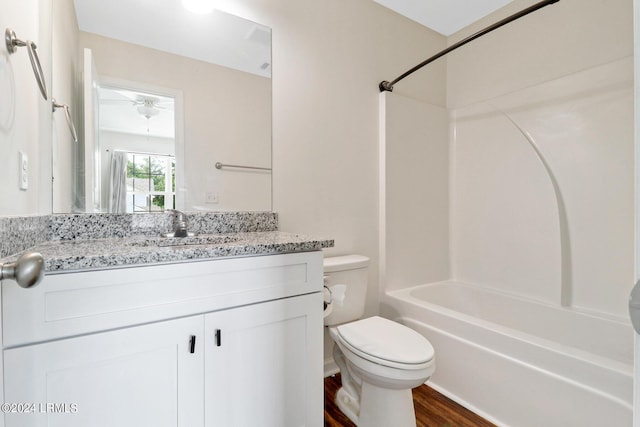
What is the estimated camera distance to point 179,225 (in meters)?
1.32

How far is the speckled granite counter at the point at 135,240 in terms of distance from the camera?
78 cm

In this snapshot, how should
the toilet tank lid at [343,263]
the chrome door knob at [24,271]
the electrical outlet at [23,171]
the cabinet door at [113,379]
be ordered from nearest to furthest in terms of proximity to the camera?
the chrome door knob at [24,271], the cabinet door at [113,379], the electrical outlet at [23,171], the toilet tank lid at [343,263]

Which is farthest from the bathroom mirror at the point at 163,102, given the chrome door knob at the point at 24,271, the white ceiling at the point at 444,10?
the white ceiling at the point at 444,10

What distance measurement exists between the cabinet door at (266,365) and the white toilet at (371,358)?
23 centimetres

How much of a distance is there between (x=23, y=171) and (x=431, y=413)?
6.57 feet

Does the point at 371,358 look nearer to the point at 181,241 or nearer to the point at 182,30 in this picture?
the point at 181,241

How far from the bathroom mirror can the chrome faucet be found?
0.09 metres

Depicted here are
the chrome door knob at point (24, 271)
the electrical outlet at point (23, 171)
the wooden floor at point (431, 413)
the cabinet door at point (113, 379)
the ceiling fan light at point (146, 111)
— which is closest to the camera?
the chrome door knob at point (24, 271)

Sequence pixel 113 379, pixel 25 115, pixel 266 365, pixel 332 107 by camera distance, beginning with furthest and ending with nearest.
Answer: pixel 332 107 < pixel 266 365 < pixel 25 115 < pixel 113 379

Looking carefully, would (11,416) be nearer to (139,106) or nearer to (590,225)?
(139,106)

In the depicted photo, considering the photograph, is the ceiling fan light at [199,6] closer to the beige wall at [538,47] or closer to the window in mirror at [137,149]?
the window in mirror at [137,149]

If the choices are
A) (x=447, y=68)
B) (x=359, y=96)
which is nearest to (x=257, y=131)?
(x=359, y=96)

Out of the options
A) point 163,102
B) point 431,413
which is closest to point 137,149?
point 163,102

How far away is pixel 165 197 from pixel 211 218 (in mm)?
230
